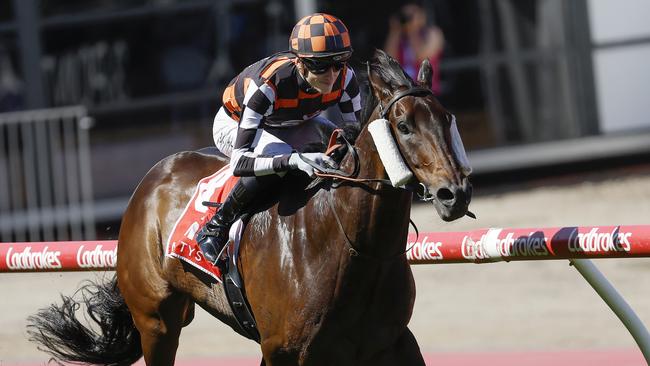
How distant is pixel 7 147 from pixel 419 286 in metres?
5.00

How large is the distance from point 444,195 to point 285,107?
3.98 ft

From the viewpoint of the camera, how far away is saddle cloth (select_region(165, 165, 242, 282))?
5398mm

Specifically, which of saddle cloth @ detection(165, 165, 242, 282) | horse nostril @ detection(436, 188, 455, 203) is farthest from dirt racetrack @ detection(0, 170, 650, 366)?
horse nostril @ detection(436, 188, 455, 203)

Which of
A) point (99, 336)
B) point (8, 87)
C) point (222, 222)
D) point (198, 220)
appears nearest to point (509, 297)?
point (99, 336)

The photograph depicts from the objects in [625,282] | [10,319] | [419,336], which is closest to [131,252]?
[419,336]

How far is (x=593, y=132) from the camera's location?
47.7 ft

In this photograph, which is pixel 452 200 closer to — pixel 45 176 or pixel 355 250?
pixel 355 250

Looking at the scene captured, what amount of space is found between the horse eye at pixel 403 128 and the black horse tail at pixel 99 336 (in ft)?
7.98

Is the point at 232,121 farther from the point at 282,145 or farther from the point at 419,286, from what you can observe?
the point at 419,286

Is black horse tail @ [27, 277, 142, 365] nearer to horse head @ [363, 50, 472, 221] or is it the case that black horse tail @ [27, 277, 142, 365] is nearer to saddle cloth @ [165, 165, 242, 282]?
saddle cloth @ [165, 165, 242, 282]

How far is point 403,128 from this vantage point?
4.44 metres

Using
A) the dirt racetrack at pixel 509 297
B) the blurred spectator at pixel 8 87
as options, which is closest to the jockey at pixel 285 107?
the dirt racetrack at pixel 509 297

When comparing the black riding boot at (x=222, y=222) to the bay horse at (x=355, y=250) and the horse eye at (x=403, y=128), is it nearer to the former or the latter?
the bay horse at (x=355, y=250)

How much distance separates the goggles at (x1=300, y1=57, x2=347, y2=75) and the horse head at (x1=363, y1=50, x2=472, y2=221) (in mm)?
228
